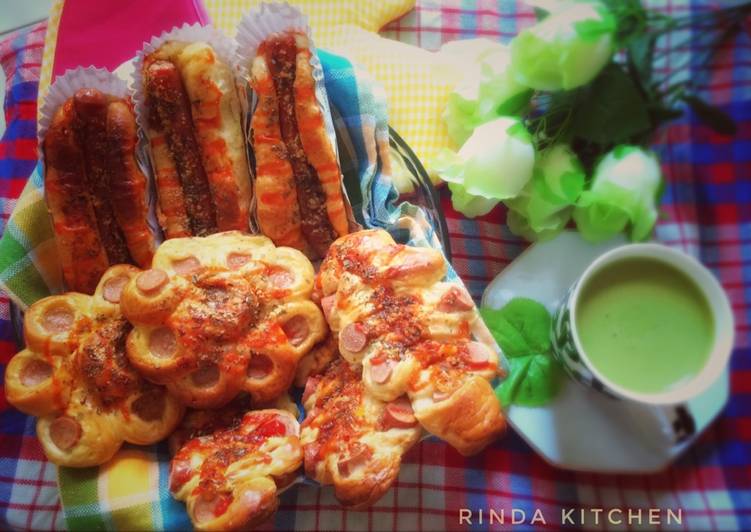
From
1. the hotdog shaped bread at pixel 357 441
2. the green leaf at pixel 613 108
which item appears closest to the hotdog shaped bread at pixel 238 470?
the hotdog shaped bread at pixel 357 441

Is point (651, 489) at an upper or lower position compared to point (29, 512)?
upper

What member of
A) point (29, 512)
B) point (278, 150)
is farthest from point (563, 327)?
point (29, 512)

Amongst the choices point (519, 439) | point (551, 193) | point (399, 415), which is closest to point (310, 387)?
point (399, 415)

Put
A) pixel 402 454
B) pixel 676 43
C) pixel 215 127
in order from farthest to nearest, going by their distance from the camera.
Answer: pixel 215 127
pixel 402 454
pixel 676 43

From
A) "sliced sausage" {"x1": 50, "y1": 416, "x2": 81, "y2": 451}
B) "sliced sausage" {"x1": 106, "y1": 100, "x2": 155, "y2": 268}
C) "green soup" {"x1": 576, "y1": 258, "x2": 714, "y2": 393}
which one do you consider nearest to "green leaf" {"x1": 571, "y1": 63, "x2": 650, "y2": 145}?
"green soup" {"x1": 576, "y1": 258, "x2": 714, "y2": 393}

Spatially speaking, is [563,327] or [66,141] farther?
[66,141]

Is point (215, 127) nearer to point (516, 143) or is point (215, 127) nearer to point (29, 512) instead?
point (516, 143)
